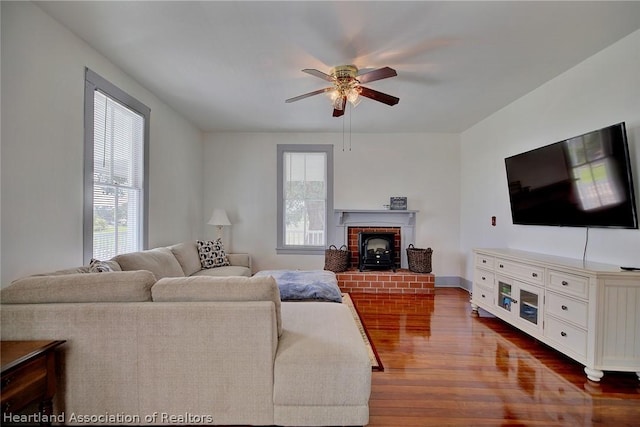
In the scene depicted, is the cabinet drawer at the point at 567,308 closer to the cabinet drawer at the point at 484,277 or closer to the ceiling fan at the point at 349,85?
the cabinet drawer at the point at 484,277

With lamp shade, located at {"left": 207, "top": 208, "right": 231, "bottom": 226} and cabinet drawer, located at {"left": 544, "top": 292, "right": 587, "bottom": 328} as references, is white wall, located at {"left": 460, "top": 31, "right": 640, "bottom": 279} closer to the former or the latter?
cabinet drawer, located at {"left": 544, "top": 292, "right": 587, "bottom": 328}

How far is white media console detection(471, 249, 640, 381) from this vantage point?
86.7 inches

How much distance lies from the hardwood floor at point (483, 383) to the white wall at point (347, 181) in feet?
7.39

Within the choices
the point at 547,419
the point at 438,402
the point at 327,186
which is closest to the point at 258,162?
the point at 327,186

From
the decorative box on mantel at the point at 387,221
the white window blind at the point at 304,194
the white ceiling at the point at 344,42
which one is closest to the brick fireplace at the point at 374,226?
the decorative box on mantel at the point at 387,221

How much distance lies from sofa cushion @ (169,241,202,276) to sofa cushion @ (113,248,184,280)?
109mm

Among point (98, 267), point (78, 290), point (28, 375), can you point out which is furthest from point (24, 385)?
point (98, 267)

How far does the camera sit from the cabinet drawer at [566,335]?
232 cm

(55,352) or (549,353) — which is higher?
(55,352)

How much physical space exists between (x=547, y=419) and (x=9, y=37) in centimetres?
417

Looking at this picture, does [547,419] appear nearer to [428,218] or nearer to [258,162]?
[428,218]

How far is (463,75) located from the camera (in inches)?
120

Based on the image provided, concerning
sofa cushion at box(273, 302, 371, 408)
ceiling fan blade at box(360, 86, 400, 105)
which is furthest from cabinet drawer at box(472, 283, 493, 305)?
sofa cushion at box(273, 302, 371, 408)

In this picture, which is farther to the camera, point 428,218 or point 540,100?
point 428,218
